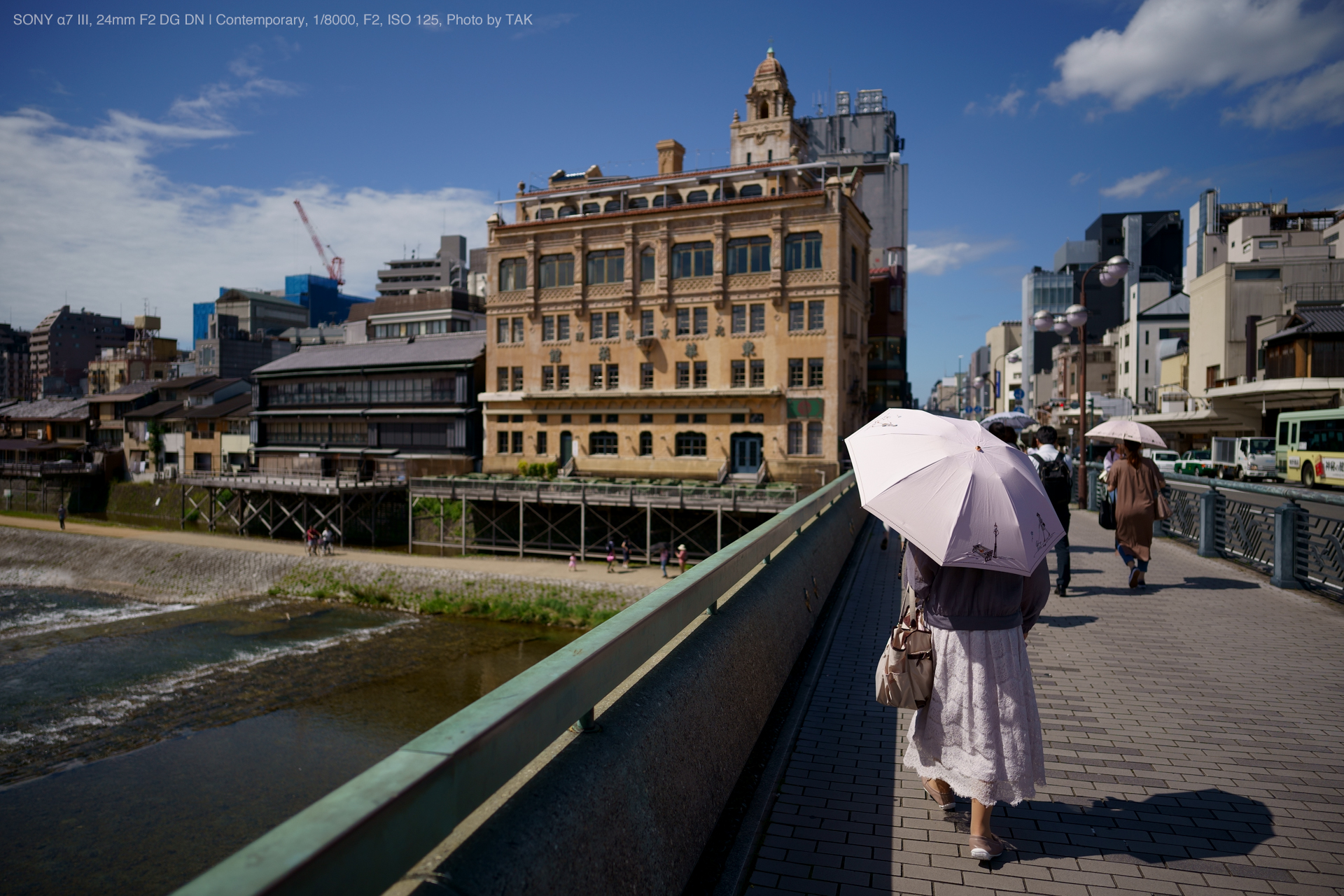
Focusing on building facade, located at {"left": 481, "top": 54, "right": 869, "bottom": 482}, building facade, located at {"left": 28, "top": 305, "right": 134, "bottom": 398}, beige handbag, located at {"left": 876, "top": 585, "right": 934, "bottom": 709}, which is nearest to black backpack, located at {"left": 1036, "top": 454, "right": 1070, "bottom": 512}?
beige handbag, located at {"left": 876, "top": 585, "right": 934, "bottom": 709}

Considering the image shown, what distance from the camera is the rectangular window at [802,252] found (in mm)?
41688

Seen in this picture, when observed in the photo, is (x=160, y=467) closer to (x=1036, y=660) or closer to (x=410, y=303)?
(x=410, y=303)

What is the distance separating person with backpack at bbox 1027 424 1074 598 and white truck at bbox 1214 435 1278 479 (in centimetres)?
3220

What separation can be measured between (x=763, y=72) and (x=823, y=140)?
28514 millimetres

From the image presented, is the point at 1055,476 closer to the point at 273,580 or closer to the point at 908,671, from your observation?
the point at 908,671

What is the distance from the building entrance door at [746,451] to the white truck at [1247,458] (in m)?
22.9

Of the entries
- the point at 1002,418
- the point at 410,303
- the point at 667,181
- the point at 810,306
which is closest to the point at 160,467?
the point at 410,303

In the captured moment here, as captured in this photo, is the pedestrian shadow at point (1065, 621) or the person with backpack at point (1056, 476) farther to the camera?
the person with backpack at point (1056, 476)

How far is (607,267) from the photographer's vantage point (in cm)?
4653

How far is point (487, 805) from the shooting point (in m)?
2.70

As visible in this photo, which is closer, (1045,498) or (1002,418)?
(1045,498)

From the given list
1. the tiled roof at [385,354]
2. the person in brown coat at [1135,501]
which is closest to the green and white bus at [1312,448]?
the person in brown coat at [1135,501]

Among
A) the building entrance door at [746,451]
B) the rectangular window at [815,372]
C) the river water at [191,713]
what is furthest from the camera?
the building entrance door at [746,451]

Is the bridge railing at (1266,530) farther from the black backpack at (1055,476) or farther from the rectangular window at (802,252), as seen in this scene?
the rectangular window at (802,252)
